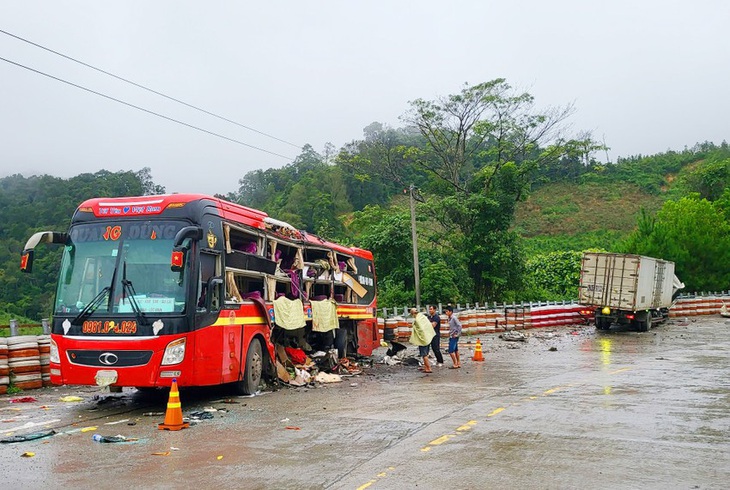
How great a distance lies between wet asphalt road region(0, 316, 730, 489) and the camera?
6836 millimetres

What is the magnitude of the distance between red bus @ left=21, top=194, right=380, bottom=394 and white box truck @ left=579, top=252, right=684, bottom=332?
21.5 m

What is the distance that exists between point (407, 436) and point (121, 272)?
544 centimetres

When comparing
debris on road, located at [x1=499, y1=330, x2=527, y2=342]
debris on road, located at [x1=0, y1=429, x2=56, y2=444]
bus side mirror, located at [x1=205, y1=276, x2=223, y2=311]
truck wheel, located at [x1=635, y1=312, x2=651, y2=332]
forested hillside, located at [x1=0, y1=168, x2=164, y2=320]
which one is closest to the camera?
debris on road, located at [x1=0, y1=429, x2=56, y2=444]

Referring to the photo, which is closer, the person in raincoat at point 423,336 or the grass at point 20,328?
the person in raincoat at point 423,336

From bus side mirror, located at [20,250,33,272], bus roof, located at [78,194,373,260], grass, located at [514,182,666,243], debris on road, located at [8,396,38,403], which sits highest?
grass, located at [514,182,666,243]

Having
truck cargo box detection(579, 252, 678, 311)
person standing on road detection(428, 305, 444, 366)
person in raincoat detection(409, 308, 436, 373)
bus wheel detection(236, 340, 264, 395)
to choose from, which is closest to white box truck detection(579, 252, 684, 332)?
truck cargo box detection(579, 252, 678, 311)

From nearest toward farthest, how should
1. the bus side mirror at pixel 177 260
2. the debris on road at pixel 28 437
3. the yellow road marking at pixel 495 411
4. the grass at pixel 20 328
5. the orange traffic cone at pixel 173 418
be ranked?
the debris on road at pixel 28 437 → the orange traffic cone at pixel 173 418 → the bus side mirror at pixel 177 260 → the yellow road marking at pixel 495 411 → the grass at pixel 20 328

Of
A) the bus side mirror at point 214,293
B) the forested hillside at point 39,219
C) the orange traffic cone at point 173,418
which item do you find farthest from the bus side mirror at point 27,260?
the forested hillside at point 39,219

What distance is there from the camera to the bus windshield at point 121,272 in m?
10.8

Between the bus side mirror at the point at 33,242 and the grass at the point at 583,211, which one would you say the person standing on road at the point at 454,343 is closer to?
the bus side mirror at the point at 33,242

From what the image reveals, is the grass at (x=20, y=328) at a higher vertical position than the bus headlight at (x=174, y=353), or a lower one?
lower

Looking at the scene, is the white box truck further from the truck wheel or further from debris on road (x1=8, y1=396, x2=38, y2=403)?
debris on road (x1=8, y1=396, x2=38, y2=403)

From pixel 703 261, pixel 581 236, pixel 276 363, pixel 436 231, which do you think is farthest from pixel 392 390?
pixel 581 236

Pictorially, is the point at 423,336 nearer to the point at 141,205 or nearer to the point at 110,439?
the point at 141,205
